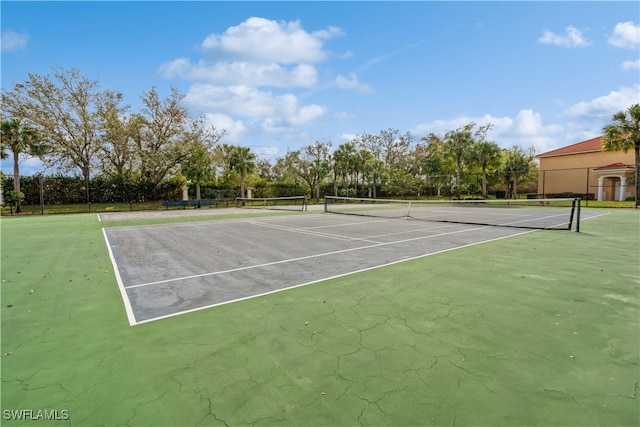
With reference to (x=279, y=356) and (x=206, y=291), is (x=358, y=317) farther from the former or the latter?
(x=206, y=291)

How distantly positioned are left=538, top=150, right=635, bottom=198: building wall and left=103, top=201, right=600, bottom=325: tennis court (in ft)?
110

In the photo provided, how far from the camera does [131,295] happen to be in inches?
191

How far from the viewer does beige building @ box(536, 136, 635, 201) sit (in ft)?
111

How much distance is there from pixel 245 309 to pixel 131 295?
6.39 feet

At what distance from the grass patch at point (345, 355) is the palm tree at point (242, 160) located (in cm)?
2883

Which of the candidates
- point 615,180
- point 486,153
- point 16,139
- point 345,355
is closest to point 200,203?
point 16,139

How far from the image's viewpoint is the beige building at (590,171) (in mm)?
33781

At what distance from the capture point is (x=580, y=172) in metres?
37.4

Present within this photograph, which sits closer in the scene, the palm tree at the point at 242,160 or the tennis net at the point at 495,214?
the tennis net at the point at 495,214

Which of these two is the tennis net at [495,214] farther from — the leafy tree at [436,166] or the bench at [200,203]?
the leafy tree at [436,166]

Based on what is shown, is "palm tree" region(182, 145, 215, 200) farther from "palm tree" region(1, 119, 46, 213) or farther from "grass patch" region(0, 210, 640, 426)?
"grass patch" region(0, 210, 640, 426)

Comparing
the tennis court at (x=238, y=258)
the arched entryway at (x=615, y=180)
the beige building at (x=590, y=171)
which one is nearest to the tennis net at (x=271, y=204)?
the tennis court at (x=238, y=258)

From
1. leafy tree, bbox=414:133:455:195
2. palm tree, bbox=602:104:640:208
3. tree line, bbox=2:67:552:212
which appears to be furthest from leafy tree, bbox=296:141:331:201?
palm tree, bbox=602:104:640:208

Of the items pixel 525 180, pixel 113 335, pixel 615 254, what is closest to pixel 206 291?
pixel 113 335
